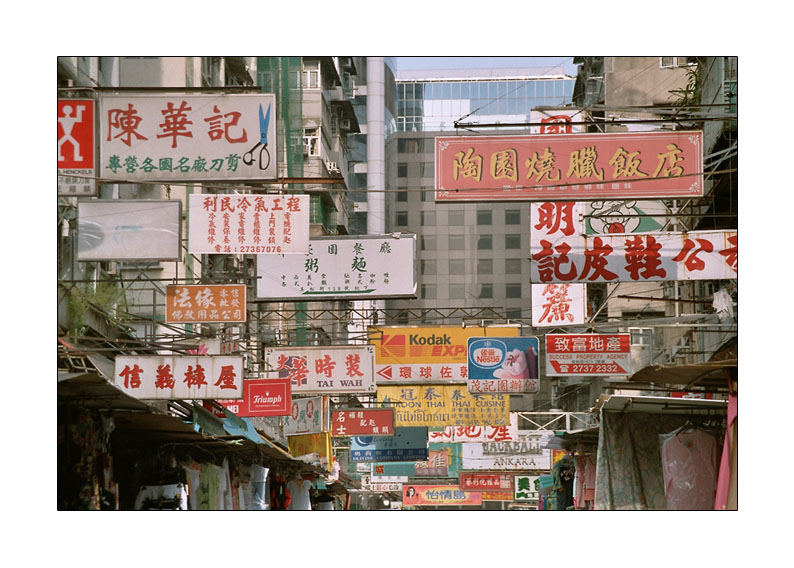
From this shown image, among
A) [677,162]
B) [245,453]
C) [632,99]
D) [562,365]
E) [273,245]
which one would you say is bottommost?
[245,453]

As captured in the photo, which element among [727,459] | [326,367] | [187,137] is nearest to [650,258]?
[727,459]

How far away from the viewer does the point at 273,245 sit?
480 inches

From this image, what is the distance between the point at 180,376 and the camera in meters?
12.3

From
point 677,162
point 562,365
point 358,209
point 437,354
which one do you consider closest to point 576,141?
point 677,162

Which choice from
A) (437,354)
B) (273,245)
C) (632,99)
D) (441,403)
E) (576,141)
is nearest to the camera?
(576,141)

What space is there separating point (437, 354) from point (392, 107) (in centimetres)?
5610

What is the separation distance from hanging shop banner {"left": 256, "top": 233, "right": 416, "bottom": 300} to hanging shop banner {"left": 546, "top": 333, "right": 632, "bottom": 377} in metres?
3.90

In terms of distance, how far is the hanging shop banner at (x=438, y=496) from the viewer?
42.2 metres

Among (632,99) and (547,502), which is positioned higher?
(632,99)

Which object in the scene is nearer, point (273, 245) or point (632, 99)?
point (273, 245)

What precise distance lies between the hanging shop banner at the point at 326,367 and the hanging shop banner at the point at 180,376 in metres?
4.11

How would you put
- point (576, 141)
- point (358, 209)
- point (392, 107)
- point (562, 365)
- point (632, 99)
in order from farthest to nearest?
point (392, 107)
point (358, 209)
point (632, 99)
point (562, 365)
point (576, 141)

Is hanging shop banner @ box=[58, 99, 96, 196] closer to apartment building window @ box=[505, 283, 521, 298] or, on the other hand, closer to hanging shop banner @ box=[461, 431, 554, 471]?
hanging shop banner @ box=[461, 431, 554, 471]

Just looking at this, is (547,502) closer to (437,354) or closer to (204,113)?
(437,354)
